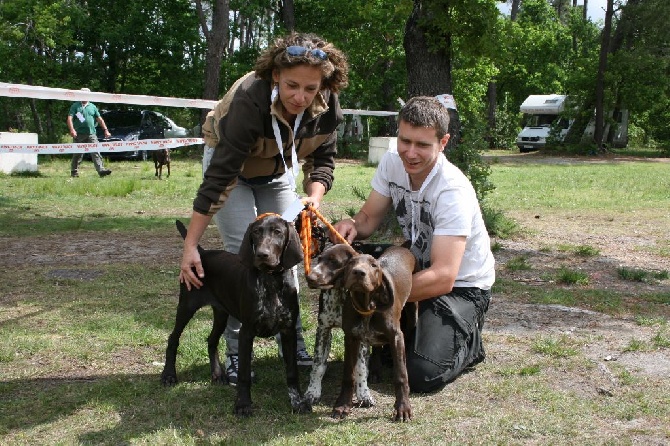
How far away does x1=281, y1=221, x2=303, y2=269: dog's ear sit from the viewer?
12.6 ft

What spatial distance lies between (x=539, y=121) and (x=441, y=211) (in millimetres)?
37642

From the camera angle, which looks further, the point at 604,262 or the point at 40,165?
the point at 40,165

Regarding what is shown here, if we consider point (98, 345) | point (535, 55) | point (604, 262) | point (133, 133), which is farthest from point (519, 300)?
point (535, 55)

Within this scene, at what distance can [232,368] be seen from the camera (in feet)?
14.8

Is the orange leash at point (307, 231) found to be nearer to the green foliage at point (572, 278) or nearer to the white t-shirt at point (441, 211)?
the white t-shirt at point (441, 211)

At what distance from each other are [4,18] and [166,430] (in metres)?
27.6

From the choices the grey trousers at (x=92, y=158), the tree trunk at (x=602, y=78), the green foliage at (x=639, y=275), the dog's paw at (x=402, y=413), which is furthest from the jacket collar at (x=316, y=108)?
the tree trunk at (x=602, y=78)

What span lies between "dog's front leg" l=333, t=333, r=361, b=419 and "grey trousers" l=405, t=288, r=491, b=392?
534 millimetres

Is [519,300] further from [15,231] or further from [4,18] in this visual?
[4,18]

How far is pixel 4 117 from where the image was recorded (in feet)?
102

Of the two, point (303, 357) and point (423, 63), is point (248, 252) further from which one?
point (423, 63)

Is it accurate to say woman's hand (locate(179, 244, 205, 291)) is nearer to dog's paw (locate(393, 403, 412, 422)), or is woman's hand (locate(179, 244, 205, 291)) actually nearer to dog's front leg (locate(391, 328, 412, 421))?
dog's front leg (locate(391, 328, 412, 421))

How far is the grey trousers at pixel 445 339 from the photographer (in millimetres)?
4363

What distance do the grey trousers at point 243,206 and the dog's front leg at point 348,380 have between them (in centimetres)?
65
